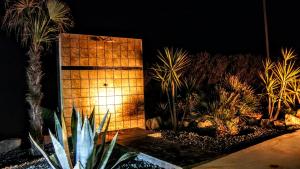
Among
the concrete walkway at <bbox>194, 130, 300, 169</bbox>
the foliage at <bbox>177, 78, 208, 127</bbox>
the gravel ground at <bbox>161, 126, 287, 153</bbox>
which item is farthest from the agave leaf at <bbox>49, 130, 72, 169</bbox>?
the foliage at <bbox>177, 78, 208, 127</bbox>

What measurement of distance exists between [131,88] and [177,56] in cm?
137

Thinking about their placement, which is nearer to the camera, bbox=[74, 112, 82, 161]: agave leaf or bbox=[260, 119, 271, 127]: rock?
bbox=[74, 112, 82, 161]: agave leaf

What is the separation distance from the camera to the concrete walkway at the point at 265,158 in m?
3.52

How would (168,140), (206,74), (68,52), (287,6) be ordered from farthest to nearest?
(287,6) < (206,74) < (68,52) < (168,140)

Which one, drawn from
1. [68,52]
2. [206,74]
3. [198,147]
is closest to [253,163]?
[198,147]

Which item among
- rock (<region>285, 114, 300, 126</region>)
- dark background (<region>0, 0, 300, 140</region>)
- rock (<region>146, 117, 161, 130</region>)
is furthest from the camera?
rock (<region>146, 117, 161, 130</region>)

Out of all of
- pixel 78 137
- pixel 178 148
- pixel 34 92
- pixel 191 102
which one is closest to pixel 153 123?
pixel 191 102

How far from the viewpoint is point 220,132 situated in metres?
5.83

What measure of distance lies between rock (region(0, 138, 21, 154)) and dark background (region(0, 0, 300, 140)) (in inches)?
9.2

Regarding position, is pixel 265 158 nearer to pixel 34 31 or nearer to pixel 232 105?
pixel 232 105

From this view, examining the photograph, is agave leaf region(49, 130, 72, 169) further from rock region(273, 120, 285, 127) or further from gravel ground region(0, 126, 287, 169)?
rock region(273, 120, 285, 127)

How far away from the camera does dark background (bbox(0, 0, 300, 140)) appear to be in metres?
5.23

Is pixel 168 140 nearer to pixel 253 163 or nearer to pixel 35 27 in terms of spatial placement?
pixel 253 163

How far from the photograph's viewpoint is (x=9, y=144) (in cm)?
495
